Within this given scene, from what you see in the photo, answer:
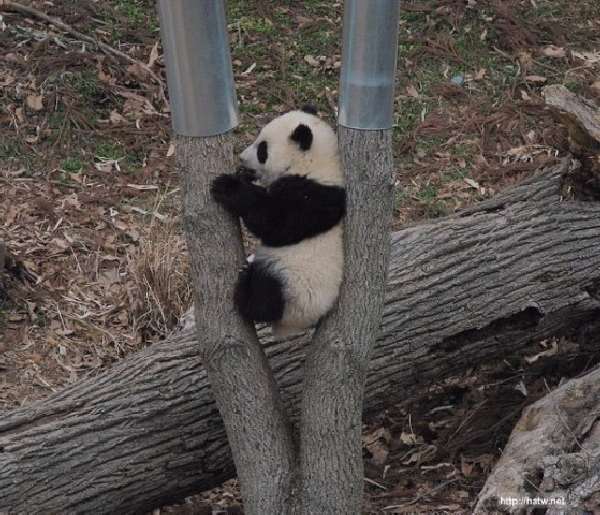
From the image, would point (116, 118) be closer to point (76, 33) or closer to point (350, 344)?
point (76, 33)

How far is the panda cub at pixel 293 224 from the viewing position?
11.3 feet

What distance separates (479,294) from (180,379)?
162 centimetres

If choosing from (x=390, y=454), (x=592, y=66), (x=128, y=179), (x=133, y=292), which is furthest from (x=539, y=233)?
(x=592, y=66)

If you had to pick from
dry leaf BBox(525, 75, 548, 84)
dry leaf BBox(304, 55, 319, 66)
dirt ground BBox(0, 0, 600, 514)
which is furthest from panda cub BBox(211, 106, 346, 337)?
dry leaf BBox(525, 75, 548, 84)

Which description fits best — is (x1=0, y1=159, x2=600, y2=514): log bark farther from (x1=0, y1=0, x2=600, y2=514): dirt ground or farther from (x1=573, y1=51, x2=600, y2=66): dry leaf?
(x1=573, y1=51, x2=600, y2=66): dry leaf

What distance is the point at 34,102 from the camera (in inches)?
287

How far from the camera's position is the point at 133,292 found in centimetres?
576

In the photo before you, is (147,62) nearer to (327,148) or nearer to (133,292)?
(133,292)

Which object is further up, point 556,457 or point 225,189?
point 225,189

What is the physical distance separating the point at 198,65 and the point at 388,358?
1.99m

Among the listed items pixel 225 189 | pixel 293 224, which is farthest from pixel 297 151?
pixel 225 189

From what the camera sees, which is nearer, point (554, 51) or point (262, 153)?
point (262, 153)

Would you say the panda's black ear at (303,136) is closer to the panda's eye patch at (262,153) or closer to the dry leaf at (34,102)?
the panda's eye patch at (262,153)

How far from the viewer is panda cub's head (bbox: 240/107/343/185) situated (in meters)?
3.66
